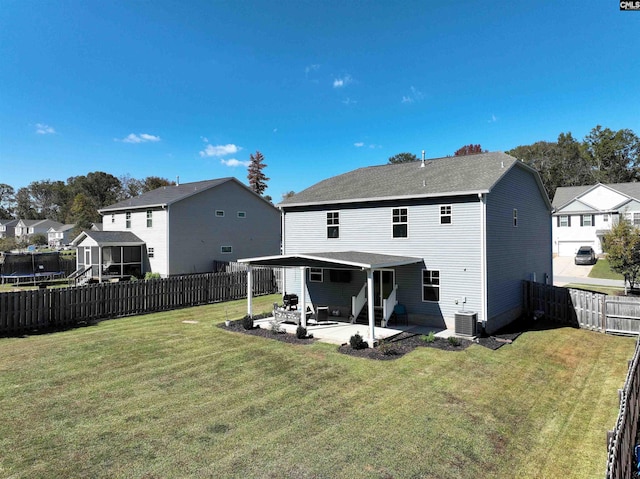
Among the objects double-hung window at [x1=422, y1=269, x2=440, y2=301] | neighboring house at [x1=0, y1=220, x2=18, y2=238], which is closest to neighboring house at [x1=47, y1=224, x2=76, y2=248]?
neighboring house at [x1=0, y1=220, x2=18, y2=238]

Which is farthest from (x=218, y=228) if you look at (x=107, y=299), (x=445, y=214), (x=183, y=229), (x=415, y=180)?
(x=445, y=214)

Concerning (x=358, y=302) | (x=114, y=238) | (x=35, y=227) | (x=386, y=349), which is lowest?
(x=386, y=349)

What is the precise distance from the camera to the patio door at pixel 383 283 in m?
14.8

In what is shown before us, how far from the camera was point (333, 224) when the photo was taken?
1689 centimetres

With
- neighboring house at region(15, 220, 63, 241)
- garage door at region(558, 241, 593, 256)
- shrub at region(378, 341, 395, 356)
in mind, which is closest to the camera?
shrub at region(378, 341, 395, 356)

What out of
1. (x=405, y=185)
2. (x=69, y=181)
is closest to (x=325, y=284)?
(x=405, y=185)

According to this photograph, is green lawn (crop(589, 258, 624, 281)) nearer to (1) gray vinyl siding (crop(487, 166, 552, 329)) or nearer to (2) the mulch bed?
(1) gray vinyl siding (crop(487, 166, 552, 329))

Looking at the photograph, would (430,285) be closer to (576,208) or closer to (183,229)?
(183,229)

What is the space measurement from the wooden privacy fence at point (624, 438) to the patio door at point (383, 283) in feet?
28.7

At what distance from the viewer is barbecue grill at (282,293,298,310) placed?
15.9m

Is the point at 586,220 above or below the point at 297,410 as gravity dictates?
above

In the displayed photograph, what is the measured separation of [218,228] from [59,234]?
238ft

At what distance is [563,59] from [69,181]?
12209 cm

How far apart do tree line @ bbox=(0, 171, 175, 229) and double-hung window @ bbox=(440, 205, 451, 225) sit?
7595 cm
